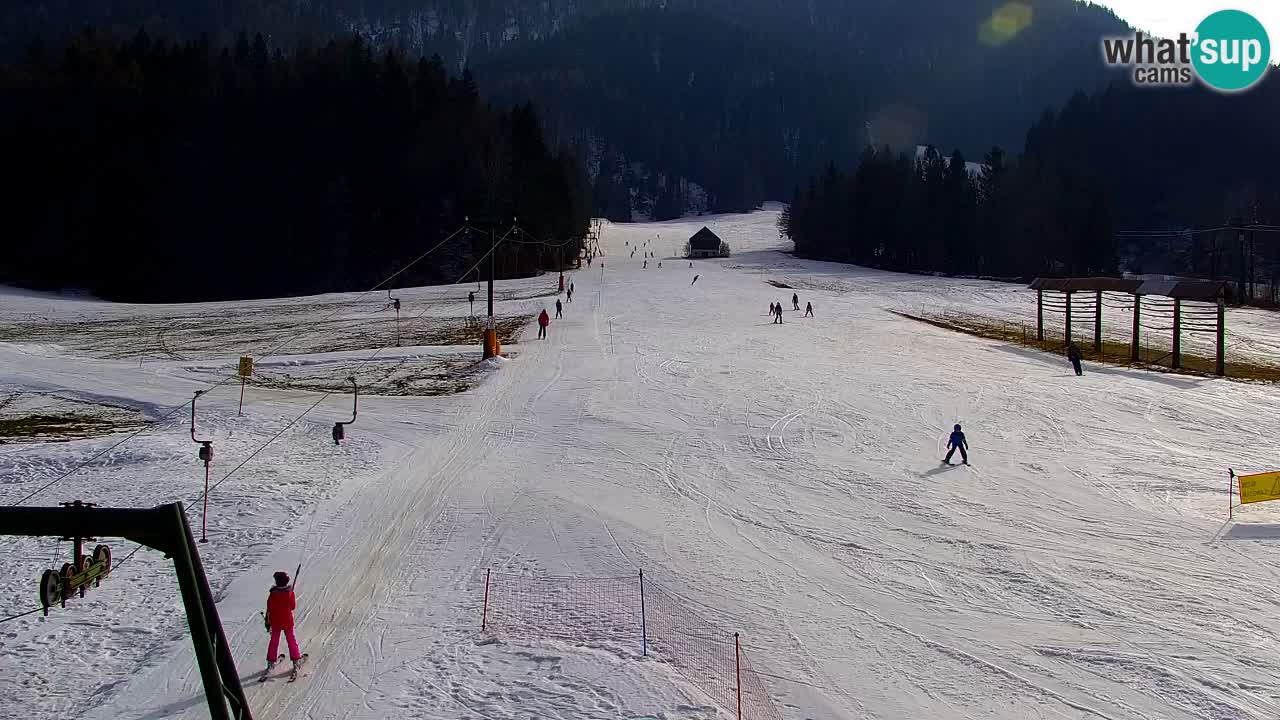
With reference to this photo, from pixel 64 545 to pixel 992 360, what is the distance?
35922 millimetres

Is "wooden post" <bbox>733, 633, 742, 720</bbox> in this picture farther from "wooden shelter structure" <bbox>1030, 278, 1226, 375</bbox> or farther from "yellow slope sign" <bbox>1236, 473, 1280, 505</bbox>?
"wooden shelter structure" <bbox>1030, 278, 1226, 375</bbox>

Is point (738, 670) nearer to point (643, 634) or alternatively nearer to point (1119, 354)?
point (643, 634)

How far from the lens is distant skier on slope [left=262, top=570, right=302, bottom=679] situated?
1084cm

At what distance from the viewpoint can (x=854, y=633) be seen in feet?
41.0

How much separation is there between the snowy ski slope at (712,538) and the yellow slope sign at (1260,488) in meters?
0.51

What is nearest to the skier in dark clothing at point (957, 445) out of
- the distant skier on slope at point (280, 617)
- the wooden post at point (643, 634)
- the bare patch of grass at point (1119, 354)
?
the wooden post at point (643, 634)

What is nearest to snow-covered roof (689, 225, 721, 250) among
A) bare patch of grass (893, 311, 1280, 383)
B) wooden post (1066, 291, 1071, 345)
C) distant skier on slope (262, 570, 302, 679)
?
bare patch of grass (893, 311, 1280, 383)

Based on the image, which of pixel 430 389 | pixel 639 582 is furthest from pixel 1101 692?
pixel 430 389

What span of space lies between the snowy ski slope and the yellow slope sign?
513mm

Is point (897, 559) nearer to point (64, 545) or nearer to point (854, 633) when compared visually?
point (854, 633)

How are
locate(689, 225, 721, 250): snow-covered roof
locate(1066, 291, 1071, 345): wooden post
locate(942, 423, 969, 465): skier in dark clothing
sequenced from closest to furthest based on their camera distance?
1. locate(942, 423, 969, 465): skier in dark clothing
2. locate(1066, 291, 1071, 345): wooden post
3. locate(689, 225, 721, 250): snow-covered roof

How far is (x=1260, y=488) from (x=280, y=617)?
63.3 ft

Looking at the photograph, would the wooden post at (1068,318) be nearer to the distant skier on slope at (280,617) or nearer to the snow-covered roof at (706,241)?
the distant skier on slope at (280,617)

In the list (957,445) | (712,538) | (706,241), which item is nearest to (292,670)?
(712,538)
